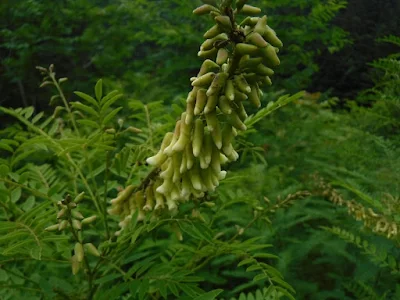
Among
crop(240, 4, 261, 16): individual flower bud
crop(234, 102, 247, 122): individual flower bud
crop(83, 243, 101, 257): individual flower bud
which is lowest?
crop(83, 243, 101, 257): individual flower bud

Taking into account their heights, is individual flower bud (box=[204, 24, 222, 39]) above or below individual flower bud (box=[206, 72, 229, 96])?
above

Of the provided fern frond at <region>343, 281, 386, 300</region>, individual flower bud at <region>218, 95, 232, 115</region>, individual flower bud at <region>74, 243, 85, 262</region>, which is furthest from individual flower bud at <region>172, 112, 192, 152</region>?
fern frond at <region>343, 281, 386, 300</region>

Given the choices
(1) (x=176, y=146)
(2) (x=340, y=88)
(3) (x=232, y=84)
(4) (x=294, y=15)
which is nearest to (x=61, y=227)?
(1) (x=176, y=146)

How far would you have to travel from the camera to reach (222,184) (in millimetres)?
1832

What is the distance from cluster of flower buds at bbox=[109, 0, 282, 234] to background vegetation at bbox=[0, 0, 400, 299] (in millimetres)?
118

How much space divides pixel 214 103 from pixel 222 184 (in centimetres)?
81

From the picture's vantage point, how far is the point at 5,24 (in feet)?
17.4

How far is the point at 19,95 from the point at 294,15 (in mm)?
3291

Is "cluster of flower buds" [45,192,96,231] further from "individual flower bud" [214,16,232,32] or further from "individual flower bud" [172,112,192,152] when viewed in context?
"individual flower bud" [214,16,232,32]

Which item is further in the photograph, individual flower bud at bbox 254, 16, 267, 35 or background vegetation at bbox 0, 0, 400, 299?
background vegetation at bbox 0, 0, 400, 299

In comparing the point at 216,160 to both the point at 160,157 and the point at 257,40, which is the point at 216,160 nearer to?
the point at 160,157

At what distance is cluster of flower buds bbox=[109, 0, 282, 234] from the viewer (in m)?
0.99

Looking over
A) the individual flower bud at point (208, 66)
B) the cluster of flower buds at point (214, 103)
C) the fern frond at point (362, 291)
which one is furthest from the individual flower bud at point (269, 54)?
the fern frond at point (362, 291)

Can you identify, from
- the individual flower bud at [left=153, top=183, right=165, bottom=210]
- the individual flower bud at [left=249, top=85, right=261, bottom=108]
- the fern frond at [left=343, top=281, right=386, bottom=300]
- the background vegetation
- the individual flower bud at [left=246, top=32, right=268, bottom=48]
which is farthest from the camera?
the fern frond at [left=343, top=281, right=386, bottom=300]
